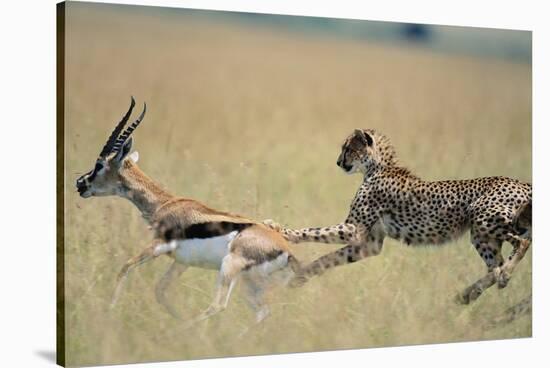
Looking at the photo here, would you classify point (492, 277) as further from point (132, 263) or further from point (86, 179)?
point (86, 179)

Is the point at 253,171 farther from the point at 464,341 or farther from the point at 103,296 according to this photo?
the point at 464,341

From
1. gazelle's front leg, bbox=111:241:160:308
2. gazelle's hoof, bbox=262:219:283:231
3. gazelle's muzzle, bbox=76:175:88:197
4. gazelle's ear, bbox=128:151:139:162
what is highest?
gazelle's ear, bbox=128:151:139:162

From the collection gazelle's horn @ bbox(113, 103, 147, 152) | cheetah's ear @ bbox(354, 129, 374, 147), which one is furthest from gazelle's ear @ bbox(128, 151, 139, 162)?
cheetah's ear @ bbox(354, 129, 374, 147)

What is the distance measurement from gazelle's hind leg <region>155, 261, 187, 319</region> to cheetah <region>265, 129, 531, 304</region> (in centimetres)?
124

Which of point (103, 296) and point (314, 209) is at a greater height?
point (314, 209)

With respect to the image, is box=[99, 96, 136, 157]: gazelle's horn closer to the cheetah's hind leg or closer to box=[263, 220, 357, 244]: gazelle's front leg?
box=[263, 220, 357, 244]: gazelle's front leg

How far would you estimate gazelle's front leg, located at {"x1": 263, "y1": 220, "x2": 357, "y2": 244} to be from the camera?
8719mm

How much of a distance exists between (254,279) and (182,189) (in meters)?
0.80

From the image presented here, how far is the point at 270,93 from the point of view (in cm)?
879

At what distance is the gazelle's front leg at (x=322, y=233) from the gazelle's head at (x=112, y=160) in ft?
3.76

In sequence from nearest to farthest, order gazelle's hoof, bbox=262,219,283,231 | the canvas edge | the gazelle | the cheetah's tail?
the canvas edge → the gazelle → gazelle's hoof, bbox=262,219,283,231 → the cheetah's tail

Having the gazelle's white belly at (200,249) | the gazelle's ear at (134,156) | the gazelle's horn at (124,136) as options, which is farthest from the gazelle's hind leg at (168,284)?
A: the gazelle's horn at (124,136)

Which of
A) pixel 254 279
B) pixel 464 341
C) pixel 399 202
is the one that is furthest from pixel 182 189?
pixel 464 341

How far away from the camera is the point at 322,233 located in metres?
8.86
